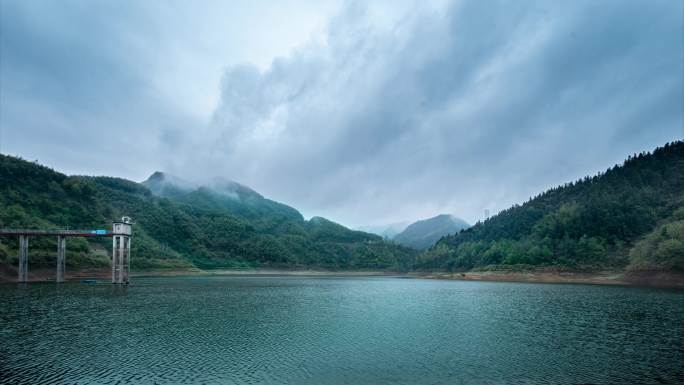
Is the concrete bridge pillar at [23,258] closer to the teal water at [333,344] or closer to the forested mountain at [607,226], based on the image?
the teal water at [333,344]

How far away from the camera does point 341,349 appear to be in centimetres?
2622

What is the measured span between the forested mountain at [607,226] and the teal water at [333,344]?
192 ft

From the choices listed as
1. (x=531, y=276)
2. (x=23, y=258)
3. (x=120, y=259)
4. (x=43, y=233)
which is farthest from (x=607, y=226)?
(x=23, y=258)


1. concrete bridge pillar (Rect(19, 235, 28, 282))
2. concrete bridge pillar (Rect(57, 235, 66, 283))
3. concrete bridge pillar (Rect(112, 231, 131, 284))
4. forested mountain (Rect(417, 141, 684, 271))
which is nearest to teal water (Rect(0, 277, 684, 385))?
concrete bridge pillar (Rect(112, 231, 131, 284))

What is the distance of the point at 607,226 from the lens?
126 m

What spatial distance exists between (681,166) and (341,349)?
179165 millimetres

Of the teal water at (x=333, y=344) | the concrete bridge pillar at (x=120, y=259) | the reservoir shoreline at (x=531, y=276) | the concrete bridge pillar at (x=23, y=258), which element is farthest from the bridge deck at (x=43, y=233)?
the teal water at (x=333, y=344)

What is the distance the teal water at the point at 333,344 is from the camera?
2034cm

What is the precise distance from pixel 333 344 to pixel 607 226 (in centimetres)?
12885

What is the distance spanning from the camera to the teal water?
2034cm

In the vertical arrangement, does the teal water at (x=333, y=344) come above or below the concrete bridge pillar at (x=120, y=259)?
below

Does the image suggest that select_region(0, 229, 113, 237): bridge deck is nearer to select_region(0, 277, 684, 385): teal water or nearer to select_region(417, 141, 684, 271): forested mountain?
select_region(0, 277, 684, 385): teal water

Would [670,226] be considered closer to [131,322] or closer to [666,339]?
[666,339]

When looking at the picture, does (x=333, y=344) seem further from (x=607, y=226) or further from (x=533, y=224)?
(x=533, y=224)
